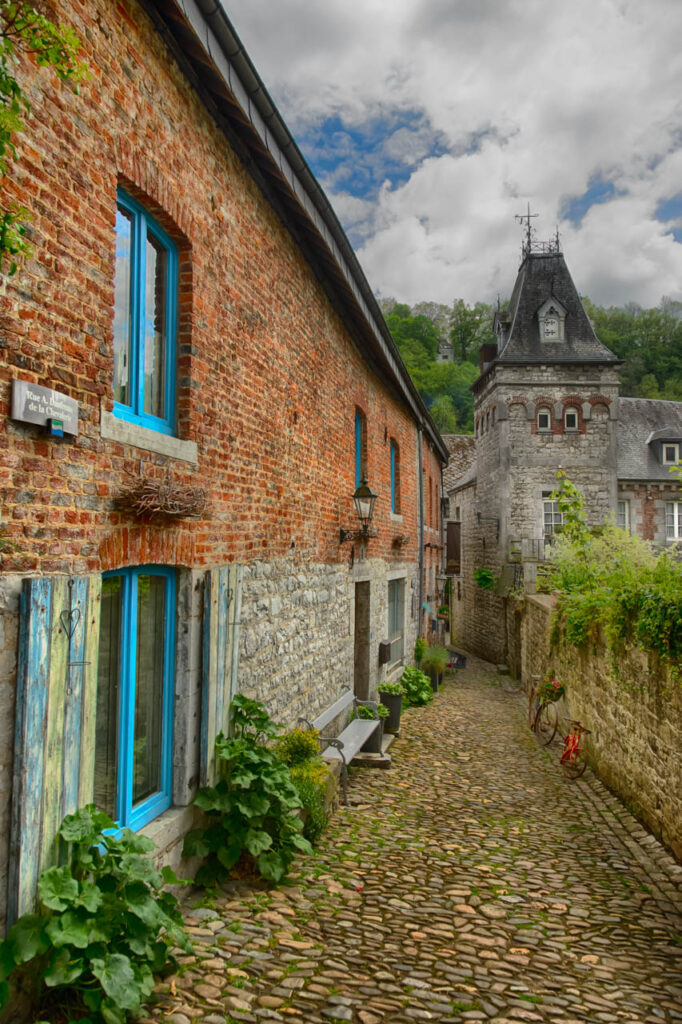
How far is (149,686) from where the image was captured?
4.14 meters

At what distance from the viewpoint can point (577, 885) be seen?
17.1 ft

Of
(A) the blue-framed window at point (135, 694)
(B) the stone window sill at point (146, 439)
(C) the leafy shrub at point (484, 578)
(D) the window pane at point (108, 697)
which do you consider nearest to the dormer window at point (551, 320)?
(C) the leafy shrub at point (484, 578)

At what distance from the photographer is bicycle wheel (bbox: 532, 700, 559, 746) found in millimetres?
10266

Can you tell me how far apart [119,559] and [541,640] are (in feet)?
34.3

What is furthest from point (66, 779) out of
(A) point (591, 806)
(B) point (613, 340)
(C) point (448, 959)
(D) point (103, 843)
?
(B) point (613, 340)

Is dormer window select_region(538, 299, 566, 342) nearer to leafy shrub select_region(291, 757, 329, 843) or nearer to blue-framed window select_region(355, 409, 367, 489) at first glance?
blue-framed window select_region(355, 409, 367, 489)

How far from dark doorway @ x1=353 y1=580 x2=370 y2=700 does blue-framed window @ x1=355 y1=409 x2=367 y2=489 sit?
5.58ft

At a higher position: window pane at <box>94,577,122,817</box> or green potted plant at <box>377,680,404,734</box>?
window pane at <box>94,577,122,817</box>

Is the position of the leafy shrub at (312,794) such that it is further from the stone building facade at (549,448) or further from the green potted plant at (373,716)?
the stone building facade at (549,448)

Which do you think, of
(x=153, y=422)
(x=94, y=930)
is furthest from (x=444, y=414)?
(x=94, y=930)

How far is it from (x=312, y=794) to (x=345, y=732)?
2765 mm

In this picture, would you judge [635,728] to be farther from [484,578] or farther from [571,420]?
[571,420]

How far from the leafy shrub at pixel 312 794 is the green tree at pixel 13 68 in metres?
4.35

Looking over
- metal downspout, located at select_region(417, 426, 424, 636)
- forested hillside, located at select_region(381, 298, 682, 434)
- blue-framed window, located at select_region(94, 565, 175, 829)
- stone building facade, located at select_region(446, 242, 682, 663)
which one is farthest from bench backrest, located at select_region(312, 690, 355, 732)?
forested hillside, located at select_region(381, 298, 682, 434)
